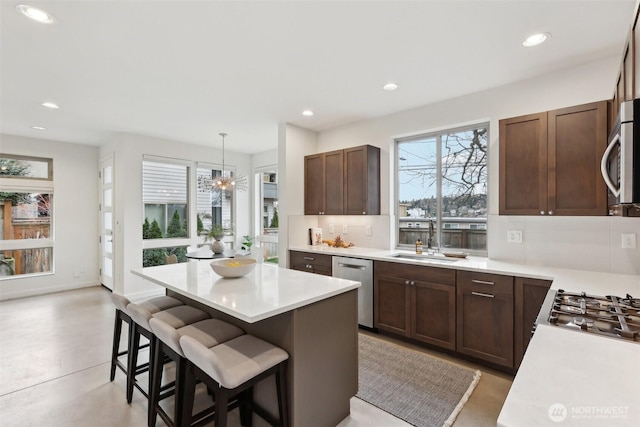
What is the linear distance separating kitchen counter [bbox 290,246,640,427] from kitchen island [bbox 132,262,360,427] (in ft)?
3.55

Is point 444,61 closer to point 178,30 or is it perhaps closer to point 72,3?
point 178,30

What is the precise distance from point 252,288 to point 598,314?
187 cm

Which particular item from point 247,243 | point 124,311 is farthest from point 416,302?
point 247,243

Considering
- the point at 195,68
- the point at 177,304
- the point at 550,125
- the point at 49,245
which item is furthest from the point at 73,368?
the point at 550,125

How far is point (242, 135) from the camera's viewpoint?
5105 mm

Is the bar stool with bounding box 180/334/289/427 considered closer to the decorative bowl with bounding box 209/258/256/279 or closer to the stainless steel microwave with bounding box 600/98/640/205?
the decorative bowl with bounding box 209/258/256/279

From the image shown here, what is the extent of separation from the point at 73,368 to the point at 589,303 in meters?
4.01

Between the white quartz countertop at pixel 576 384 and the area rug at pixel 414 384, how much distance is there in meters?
1.32

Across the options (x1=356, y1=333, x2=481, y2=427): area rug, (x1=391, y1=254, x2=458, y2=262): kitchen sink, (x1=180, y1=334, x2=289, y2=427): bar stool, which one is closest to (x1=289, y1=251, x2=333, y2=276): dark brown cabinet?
(x1=391, y1=254, x2=458, y2=262): kitchen sink

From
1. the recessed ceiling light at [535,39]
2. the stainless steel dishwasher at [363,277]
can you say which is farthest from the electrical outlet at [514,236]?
the recessed ceiling light at [535,39]

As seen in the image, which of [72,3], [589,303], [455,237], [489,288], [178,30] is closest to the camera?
[589,303]

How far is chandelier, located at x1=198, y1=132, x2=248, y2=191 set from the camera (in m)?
5.05

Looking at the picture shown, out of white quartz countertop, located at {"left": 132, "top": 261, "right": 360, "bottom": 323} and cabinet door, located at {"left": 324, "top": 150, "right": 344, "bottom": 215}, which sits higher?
cabinet door, located at {"left": 324, "top": 150, "right": 344, "bottom": 215}

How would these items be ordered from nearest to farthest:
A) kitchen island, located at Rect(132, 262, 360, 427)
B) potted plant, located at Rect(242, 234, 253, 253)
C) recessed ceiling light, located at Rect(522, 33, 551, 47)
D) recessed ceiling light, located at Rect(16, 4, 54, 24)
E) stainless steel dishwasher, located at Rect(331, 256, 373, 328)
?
kitchen island, located at Rect(132, 262, 360, 427), recessed ceiling light, located at Rect(16, 4, 54, 24), recessed ceiling light, located at Rect(522, 33, 551, 47), stainless steel dishwasher, located at Rect(331, 256, 373, 328), potted plant, located at Rect(242, 234, 253, 253)
